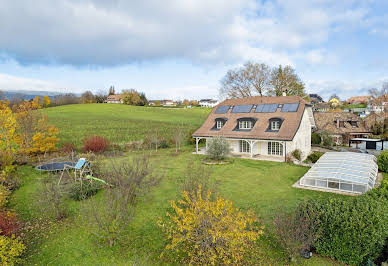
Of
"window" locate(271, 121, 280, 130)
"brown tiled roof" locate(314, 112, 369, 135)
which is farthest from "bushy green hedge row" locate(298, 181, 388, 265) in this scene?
"brown tiled roof" locate(314, 112, 369, 135)

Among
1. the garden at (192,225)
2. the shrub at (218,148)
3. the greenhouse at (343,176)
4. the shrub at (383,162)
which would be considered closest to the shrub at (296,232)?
the garden at (192,225)

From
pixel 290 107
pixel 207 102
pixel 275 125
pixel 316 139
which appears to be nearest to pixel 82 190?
pixel 275 125

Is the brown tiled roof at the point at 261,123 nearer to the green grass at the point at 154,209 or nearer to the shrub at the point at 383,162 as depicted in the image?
the green grass at the point at 154,209

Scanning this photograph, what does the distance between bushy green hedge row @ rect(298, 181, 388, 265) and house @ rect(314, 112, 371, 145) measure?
102ft

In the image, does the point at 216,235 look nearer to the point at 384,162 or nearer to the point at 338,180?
the point at 338,180

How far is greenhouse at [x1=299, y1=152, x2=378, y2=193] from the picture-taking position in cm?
1275

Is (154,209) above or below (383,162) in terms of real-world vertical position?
below

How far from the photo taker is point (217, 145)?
21656mm

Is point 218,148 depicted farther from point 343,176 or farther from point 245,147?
point 343,176

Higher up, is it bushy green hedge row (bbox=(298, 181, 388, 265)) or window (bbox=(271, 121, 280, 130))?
window (bbox=(271, 121, 280, 130))

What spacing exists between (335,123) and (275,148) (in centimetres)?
2151

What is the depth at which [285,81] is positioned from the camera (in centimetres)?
3825

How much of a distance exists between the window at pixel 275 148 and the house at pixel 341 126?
646 inches

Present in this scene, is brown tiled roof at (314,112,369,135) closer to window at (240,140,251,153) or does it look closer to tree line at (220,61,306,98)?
tree line at (220,61,306,98)
